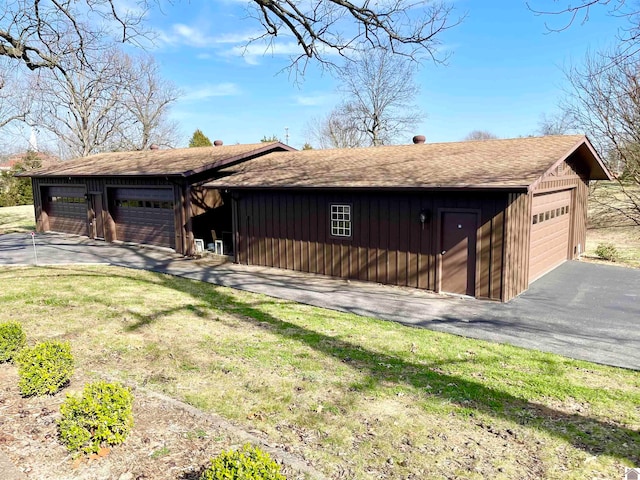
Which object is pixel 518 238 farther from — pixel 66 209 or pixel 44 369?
pixel 66 209

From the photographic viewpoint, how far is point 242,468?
3215 millimetres

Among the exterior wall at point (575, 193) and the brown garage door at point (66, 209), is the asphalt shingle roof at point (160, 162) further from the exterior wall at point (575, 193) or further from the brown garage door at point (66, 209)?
the exterior wall at point (575, 193)

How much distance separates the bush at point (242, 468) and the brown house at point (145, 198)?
13.4 metres

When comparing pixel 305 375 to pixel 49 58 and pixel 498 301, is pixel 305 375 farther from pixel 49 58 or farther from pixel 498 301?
pixel 49 58

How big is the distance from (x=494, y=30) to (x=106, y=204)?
54.1ft

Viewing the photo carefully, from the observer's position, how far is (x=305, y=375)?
6.14 meters

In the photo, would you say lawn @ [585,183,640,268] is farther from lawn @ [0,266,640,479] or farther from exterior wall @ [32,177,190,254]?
exterior wall @ [32,177,190,254]

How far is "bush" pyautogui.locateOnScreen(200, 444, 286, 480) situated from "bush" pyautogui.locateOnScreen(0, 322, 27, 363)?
14.2ft

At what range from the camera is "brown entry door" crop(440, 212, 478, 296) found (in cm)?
1077

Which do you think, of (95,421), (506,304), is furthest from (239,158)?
(95,421)

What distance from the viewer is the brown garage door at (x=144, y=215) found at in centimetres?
1756

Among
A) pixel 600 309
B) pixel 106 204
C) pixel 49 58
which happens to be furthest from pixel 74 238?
pixel 600 309

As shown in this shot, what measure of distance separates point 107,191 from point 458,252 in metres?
15.5

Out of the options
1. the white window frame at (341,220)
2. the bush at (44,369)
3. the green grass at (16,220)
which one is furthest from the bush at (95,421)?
the green grass at (16,220)
